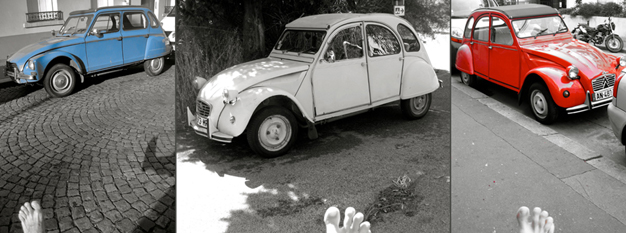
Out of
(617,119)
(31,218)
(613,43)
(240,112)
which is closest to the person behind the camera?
(240,112)

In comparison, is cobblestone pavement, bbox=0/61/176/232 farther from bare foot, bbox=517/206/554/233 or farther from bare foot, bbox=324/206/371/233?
bare foot, bbox=517/206/554/233

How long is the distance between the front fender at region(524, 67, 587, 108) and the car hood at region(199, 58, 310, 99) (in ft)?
4.61

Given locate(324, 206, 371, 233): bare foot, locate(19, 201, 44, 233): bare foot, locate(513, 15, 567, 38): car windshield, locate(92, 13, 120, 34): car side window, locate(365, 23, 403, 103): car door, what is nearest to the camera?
locate(324, 206, 371, 233): bare foot

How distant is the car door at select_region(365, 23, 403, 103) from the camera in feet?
5.76

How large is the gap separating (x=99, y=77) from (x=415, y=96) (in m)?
1.29

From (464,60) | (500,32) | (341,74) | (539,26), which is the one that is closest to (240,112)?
(341,74)

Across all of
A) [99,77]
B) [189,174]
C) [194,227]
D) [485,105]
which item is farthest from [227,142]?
[485,105]

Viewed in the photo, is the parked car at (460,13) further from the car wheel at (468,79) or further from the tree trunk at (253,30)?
the tree trunk at (253,30)

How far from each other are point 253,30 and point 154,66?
525 mm

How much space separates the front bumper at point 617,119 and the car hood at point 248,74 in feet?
5.07

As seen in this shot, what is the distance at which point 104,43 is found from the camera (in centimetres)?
188

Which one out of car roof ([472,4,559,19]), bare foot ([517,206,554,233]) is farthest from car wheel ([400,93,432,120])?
car roof ([472,4,559,19])

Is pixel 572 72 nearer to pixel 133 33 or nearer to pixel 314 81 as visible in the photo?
pixel 314 81

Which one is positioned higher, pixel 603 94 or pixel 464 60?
pixel 464 60
